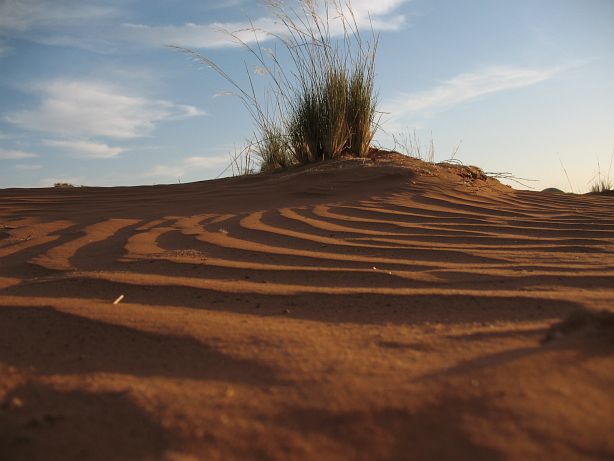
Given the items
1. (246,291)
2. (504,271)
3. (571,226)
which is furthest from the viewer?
(571,226)

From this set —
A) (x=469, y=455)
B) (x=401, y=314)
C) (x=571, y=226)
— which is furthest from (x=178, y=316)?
(x=571, y=226)

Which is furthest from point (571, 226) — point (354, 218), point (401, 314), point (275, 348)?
point (275, 348)

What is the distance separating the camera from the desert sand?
0.97 m

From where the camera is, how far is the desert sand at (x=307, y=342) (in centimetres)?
97

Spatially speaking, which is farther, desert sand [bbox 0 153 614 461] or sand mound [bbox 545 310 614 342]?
sand mound [bbox 545 310 614 342]

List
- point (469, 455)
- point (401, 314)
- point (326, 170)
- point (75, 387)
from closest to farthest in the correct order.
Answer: point (469, 455), point (75, 387), point (401, 314), point (326, 170)

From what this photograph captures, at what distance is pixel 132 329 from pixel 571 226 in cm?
243

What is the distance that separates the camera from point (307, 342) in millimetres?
1352

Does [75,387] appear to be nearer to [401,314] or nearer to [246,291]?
[246,291]

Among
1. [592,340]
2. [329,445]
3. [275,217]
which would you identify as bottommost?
[329,445]

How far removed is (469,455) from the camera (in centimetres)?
90

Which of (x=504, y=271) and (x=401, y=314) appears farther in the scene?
(x=504, y=271)

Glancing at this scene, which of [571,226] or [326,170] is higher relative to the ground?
[326,170]

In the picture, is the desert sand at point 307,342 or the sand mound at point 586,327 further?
the sand mound at point 586,327
